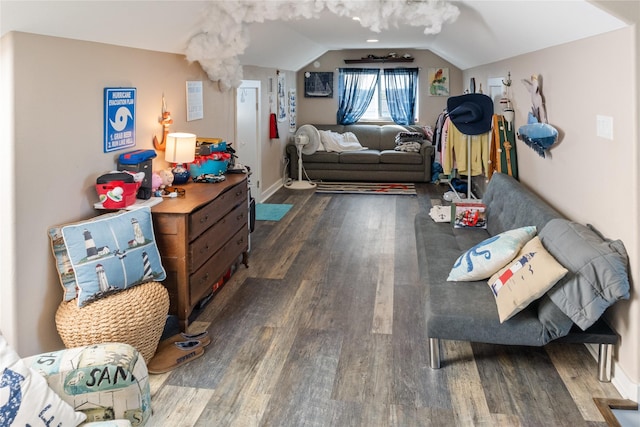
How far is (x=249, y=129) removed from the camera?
6602mm

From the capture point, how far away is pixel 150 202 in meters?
3.30

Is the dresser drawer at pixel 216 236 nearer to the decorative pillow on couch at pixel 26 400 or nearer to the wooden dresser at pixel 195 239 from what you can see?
the wooden dresser at pixel 195 239

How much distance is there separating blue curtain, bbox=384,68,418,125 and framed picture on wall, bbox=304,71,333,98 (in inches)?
38.3

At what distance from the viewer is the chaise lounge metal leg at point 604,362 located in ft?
8.71

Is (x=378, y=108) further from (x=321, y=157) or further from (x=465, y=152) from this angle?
(x=465, y=152)

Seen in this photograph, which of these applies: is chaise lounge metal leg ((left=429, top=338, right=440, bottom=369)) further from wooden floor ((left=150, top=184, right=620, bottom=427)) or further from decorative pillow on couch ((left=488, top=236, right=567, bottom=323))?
decorative pillow on couch ((left=488, top=236, right=567, bottom=323))

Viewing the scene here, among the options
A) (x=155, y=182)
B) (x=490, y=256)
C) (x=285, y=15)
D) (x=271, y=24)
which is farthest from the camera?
(x=271, y=24)

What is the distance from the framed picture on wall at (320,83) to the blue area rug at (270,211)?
3419mm

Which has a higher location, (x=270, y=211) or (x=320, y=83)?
(x=320, y=83)

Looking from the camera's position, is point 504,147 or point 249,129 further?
point 249,129

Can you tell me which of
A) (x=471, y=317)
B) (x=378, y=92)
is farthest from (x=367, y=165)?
(x=471, y=317)

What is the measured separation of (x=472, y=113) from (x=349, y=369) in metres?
3.39

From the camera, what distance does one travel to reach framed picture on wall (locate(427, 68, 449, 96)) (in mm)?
9352

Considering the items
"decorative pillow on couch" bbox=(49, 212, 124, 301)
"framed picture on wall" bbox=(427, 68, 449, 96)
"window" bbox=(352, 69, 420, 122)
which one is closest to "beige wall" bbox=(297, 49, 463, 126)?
"framed picture on wall" bbox=(427, 68, 449, 96)
